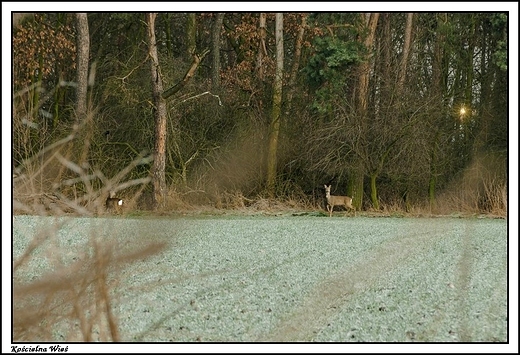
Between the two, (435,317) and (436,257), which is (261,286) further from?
(436,257)

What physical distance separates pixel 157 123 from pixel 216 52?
10.6 ft

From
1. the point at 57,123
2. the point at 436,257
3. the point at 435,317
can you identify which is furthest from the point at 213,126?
the point at 435,317

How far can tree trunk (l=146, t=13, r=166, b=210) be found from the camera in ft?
45.5

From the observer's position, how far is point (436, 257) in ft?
24.4

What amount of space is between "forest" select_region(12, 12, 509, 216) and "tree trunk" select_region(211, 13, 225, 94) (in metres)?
0.04

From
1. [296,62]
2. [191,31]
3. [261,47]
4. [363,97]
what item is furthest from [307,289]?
[191,31]

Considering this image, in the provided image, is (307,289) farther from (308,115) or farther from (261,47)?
(261,47)

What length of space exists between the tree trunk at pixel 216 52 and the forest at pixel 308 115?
0.04 m

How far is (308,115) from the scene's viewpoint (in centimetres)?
1568

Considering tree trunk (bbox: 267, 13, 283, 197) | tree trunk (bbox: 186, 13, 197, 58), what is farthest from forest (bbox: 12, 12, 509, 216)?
tree trunk (bbox: 186, 13, 197, 58)

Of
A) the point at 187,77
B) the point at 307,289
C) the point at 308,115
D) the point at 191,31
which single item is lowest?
the point at 307,289

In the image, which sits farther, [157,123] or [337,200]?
[157,123]

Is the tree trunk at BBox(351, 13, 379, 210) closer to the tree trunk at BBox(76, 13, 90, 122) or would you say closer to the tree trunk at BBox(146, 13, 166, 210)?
the tree trunk at BBox(146, 13, 166, 210)

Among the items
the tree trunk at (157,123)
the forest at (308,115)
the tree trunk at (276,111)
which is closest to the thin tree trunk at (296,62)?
the forest at (308,115)
